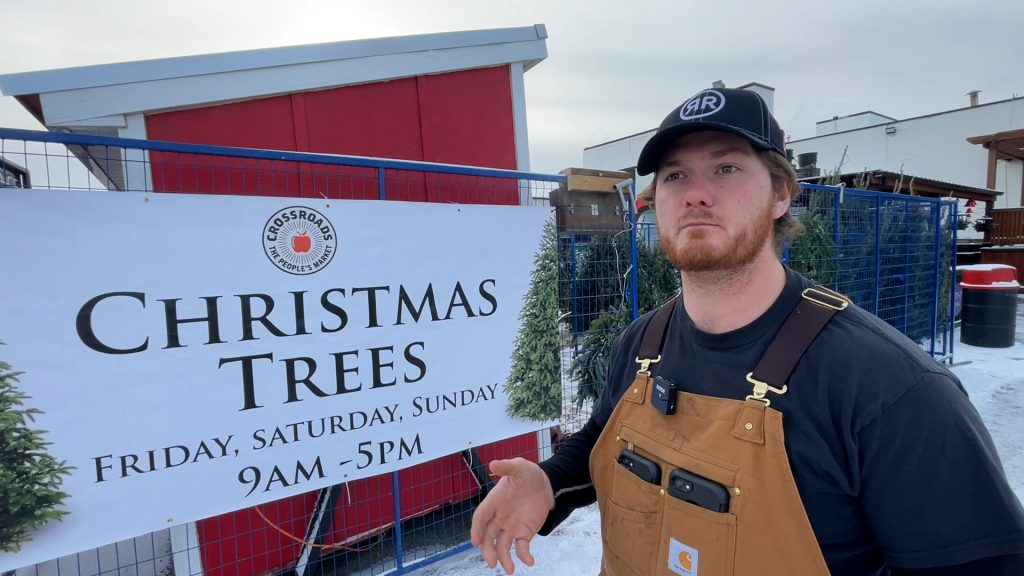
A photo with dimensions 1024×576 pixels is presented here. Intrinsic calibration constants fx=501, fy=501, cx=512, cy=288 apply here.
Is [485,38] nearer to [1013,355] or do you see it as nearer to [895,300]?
[895,300]

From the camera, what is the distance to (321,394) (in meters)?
2.35

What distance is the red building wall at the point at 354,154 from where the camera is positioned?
8.37ft

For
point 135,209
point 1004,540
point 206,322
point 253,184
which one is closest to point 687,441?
point 1004,540

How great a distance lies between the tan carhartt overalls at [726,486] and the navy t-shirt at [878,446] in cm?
3

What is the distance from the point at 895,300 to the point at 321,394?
7.07 metres

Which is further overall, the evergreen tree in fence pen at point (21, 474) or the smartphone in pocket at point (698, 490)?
the evergreen tree in fence pen at point (21, 474)

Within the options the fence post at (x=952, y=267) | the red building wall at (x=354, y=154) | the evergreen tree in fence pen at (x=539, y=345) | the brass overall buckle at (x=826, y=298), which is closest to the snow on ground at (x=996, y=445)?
the fence post at (x=952, y=267)

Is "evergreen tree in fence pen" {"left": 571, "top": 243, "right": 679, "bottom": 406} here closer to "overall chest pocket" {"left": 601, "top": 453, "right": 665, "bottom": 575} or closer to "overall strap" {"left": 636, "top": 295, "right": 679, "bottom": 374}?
"overall strap" {"left": 636, "top": 295, "right": 679, "bottom": 374}

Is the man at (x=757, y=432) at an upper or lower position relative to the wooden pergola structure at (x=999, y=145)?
lower

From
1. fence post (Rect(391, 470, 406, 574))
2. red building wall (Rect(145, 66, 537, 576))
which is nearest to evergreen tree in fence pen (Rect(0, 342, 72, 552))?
red building wall (Rect(145, 66, 537, 576))

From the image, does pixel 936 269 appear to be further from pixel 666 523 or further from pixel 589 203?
pixel 666 523

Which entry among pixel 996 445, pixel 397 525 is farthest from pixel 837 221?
pixel 397 525

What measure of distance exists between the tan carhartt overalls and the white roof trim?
8.13 feet

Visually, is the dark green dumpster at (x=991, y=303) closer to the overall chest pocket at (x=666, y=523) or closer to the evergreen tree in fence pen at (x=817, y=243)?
the evergreen tree in fence pen at (x=817, y=243)
